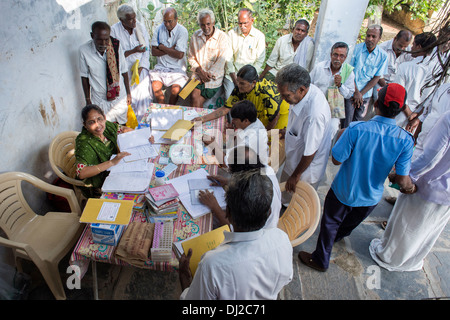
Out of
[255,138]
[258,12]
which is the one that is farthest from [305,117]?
[258,12]

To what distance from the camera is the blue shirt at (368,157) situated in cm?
215

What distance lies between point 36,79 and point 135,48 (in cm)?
182

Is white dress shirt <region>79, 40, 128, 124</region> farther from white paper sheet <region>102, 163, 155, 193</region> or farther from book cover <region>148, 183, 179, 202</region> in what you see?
book cover <region>148, 183, 179, 202</region>

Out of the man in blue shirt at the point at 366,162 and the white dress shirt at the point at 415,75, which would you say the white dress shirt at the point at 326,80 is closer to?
the white dress shirt at the point at 415,75

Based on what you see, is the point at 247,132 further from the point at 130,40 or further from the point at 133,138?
the point at 130,40

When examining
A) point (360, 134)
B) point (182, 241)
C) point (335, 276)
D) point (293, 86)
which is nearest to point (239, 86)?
point (293, 86)

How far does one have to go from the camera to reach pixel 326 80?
3.80 m

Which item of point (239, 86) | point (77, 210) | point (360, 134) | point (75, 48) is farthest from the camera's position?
point (75, 48)

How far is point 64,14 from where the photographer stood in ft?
11.4

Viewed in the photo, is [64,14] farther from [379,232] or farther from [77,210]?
[379,232]

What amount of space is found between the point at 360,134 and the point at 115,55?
3.27m

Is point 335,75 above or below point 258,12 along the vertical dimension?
below
